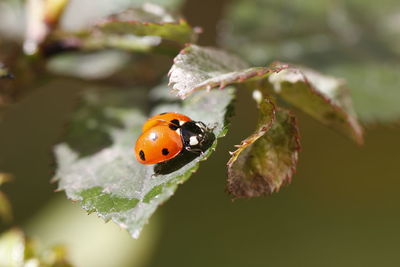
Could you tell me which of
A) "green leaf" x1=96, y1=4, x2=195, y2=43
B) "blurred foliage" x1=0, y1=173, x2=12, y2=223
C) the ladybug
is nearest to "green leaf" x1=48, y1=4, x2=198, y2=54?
"green leaf" x1=96, y1=4, x2=195, y2=43

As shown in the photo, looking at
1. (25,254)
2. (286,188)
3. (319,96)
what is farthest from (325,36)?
(25,254)

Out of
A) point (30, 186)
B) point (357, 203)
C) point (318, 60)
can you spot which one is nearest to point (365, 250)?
point (357, 203)

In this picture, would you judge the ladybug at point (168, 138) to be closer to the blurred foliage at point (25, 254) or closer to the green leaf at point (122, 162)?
the green leaf at point (122, 162)

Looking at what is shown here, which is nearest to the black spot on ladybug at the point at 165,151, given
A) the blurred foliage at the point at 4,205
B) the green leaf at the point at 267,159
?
the green leaf at the point at 267,159

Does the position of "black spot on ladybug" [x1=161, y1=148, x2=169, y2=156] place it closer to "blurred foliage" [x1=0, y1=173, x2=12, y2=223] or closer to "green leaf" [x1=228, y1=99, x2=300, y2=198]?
"green leaf" [x1=228, y1=99, x2=300, y2=198]

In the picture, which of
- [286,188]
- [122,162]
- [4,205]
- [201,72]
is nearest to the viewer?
[201,72]

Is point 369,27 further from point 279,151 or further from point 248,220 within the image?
point 279,151

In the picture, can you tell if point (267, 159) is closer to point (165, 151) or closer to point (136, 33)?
point (165, 151)
